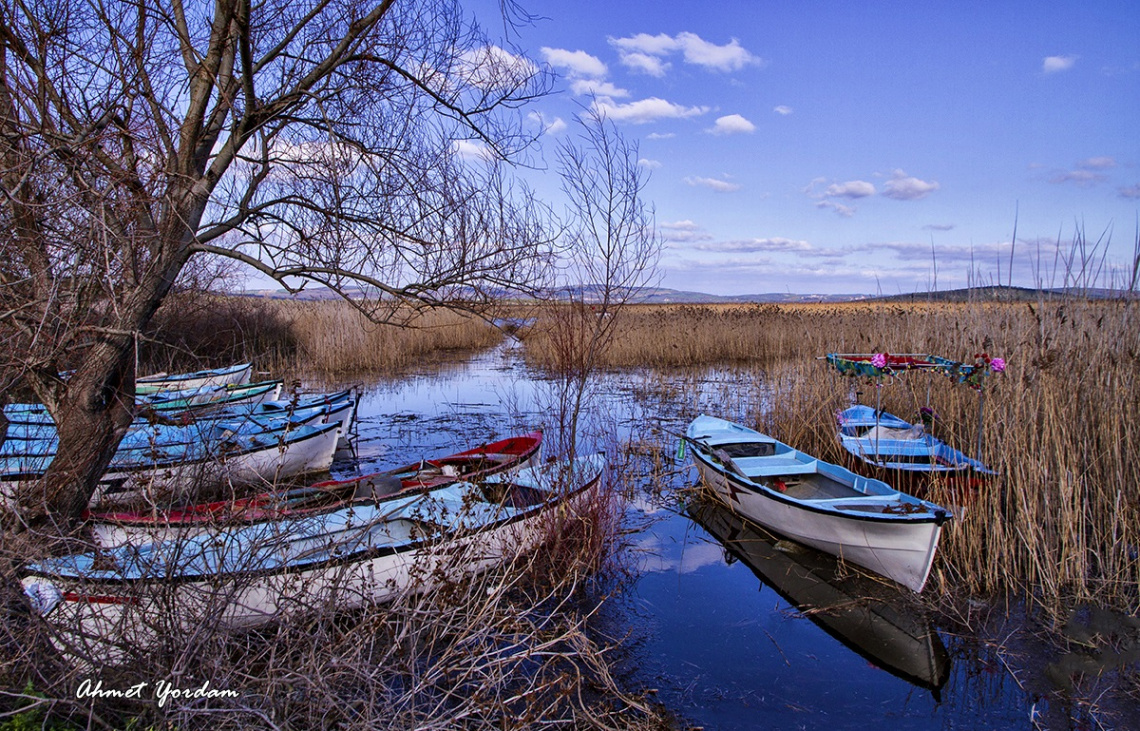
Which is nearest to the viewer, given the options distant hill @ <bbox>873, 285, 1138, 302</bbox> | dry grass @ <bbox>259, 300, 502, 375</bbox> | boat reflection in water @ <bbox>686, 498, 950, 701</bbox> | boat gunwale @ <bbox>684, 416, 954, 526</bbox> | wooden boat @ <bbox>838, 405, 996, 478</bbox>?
boat reflection in water @ <bbox>686, 498, 950, 701</bbox>

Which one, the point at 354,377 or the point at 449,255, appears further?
the point at 354,377

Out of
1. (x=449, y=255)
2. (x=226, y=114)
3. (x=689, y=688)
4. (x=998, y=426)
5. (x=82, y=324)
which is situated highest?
(x=226, y=114)

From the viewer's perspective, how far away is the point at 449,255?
4.63 metres

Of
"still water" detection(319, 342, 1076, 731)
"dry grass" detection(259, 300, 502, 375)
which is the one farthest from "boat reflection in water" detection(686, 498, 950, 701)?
"dry grass" detection(259, 300, 502, 375)

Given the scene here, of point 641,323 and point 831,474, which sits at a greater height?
point 641,323

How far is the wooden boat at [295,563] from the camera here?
9.70 ft

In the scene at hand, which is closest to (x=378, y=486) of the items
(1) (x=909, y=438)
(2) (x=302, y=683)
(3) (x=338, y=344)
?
(2) (x=302, y=683)

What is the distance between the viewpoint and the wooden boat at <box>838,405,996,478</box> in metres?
5.73

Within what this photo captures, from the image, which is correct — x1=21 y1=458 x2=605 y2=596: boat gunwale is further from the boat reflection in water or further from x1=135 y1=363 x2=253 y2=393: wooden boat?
x1=135 y1=363 x2=253 y2=393: wooden boat

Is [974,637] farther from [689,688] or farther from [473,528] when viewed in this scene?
[473,528]

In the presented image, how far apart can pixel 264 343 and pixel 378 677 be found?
595 inches

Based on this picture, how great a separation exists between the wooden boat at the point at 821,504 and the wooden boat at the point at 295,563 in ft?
5.33

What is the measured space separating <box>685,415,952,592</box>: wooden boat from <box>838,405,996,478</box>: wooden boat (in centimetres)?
35

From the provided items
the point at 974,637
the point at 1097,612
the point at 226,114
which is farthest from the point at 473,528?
the point at 1097,612
